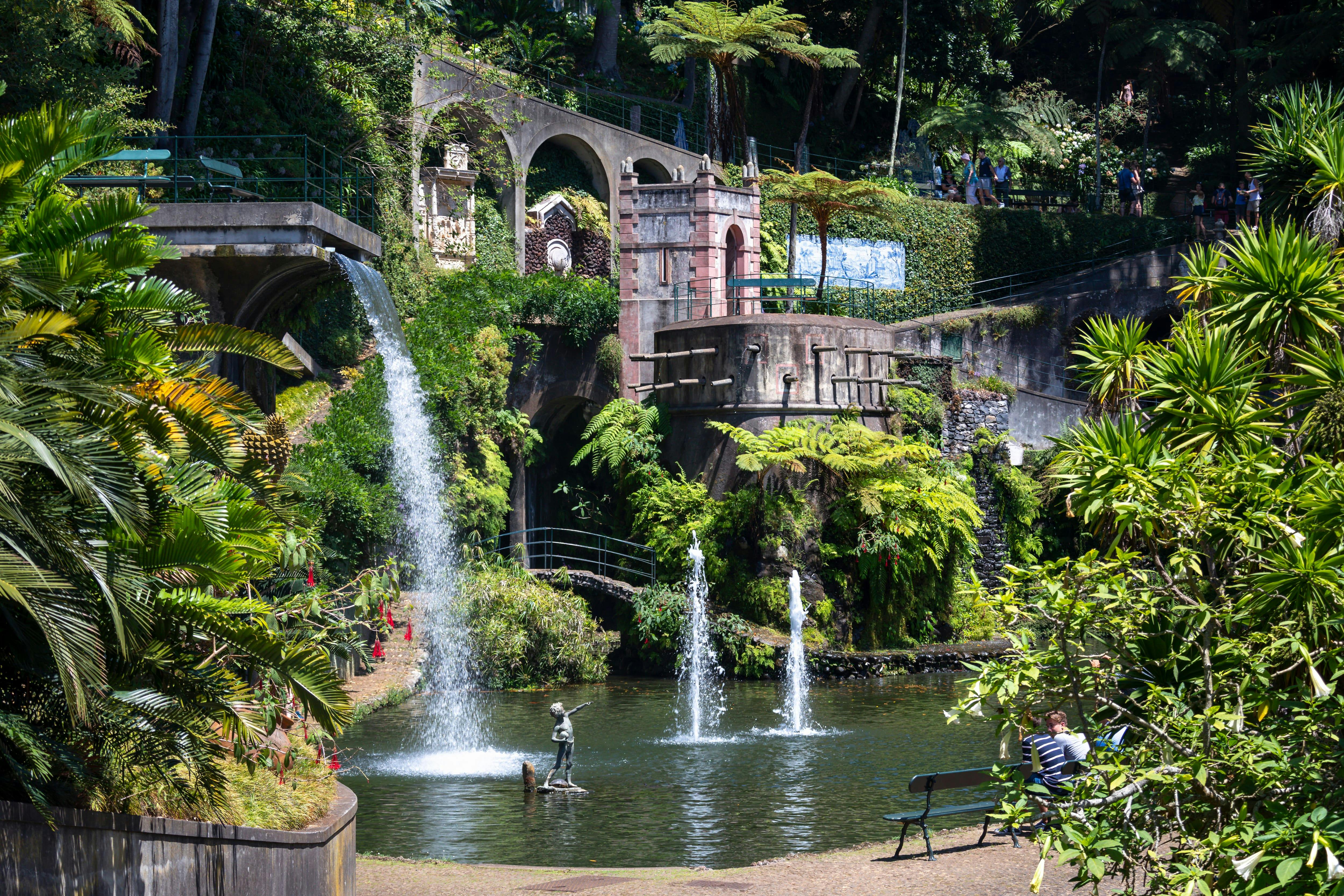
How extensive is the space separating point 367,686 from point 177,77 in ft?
39.4

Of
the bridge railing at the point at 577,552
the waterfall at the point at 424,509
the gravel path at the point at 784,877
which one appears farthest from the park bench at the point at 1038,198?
the gravel path at the point at 784,877

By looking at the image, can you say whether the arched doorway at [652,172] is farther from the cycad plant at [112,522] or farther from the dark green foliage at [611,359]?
the cycad plant at [112,522]

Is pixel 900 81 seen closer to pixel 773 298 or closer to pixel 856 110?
pixel 856 110

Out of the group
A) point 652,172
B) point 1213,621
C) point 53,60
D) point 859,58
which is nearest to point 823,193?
point 652,172

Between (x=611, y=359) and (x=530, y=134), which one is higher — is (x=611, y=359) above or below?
below

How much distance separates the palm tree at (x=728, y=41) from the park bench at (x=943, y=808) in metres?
24.6

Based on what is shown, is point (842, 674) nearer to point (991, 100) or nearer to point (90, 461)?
point (90, 461)

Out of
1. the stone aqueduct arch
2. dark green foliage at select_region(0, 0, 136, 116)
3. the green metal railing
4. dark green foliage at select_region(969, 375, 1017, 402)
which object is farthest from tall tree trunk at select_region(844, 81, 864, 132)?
dark green foliage at select_region(0, 0, 136, 116)

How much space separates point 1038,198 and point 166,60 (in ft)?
88.8

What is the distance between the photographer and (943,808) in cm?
1254

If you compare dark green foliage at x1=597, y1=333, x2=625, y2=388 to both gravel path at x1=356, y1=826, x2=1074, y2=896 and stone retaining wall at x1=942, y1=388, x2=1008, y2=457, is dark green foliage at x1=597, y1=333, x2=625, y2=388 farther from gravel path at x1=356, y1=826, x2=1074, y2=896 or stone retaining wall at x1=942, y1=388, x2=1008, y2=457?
gravel path at x1=356, y1=826, x2=1074, y2=896

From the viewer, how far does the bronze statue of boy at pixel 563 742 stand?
46.3ft

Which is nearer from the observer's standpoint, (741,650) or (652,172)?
(741,650)

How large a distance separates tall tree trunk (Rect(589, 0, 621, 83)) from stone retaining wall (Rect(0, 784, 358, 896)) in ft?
111
